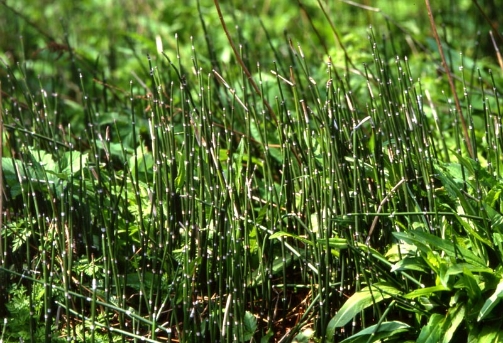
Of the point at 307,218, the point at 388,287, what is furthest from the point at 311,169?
the point at 388,287

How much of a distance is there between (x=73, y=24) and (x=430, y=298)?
337 cm

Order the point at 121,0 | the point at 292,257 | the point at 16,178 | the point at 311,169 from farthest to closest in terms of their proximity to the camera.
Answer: the point at 121,0
the point at 16,178
the point at 292,257
the point at 311,169

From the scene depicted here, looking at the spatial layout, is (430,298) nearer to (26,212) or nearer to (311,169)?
(311,169)

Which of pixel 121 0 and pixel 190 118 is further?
pixel 121 0

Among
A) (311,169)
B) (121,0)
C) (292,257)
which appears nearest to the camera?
(311,169)

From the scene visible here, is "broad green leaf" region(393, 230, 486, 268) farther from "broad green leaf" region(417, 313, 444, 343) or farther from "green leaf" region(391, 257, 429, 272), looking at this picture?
Answer: "broad green leaf" region(417, 313, 444, 343)

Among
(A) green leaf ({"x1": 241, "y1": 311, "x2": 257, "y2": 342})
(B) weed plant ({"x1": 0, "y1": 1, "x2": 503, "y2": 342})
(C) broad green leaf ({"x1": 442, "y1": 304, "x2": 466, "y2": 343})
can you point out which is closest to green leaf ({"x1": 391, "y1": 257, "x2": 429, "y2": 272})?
(B) weed plant ({"x1": 0, "y1": 1, "x2": 503, "y2": 342})

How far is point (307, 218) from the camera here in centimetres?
183

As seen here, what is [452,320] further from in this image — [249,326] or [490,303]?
[249,326]

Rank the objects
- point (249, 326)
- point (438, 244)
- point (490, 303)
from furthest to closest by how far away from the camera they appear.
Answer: point (249, 326), point (438, 244), point (490, 303)

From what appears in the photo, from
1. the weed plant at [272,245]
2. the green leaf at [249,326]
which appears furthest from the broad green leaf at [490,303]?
the green leaf at [249,326]

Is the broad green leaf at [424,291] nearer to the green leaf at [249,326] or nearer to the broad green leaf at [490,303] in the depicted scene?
the broad green leaf at [490,303]

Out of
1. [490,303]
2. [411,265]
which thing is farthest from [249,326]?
[490,303]

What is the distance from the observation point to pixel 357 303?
164 centimetres
